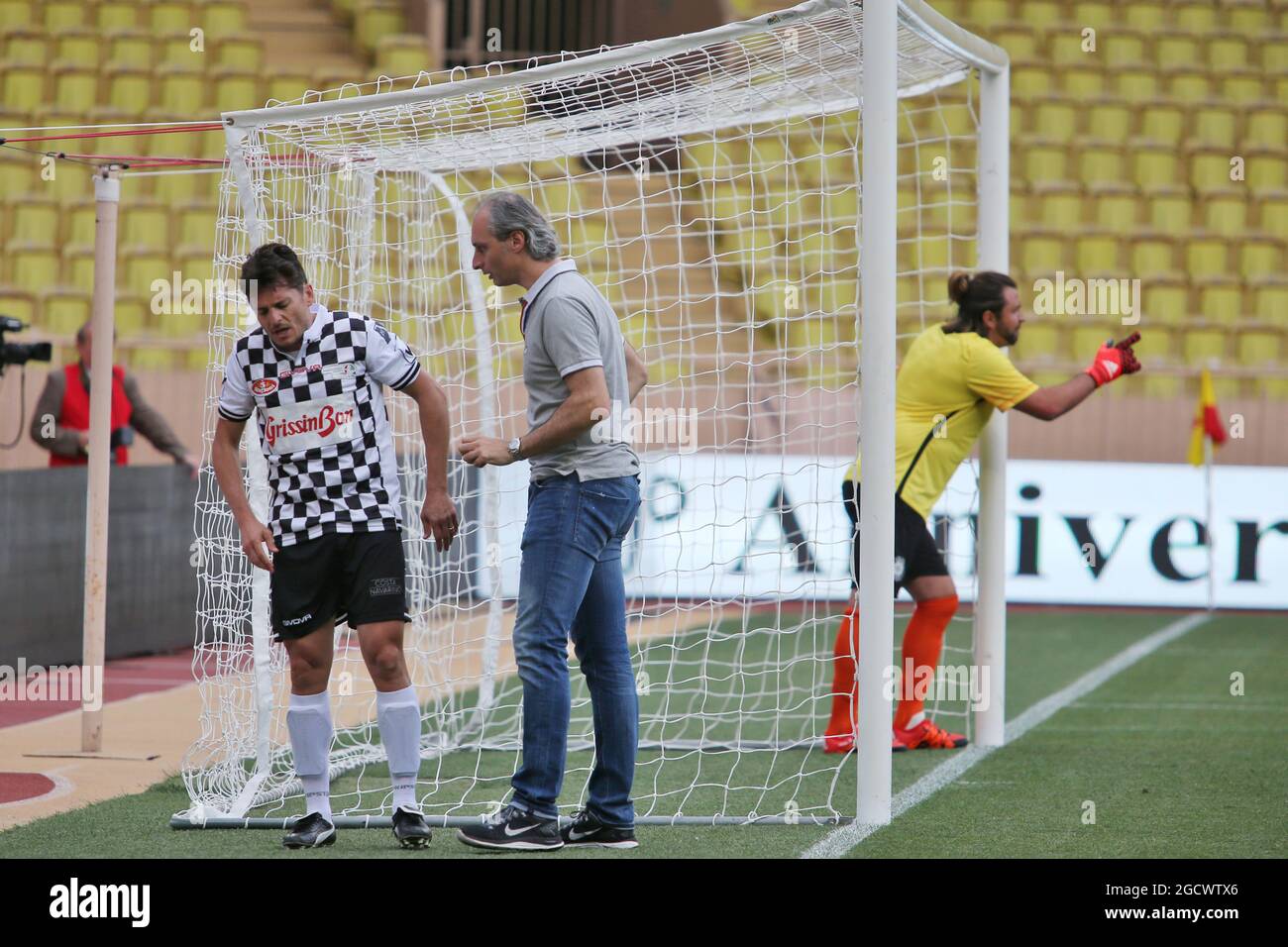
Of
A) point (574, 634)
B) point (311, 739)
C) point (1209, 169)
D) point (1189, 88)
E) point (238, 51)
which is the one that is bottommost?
point (311, 739)

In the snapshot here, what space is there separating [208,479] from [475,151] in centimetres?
173

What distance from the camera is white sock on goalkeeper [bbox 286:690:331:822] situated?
15.9ft

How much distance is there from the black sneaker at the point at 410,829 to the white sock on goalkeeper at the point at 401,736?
0.09 ft

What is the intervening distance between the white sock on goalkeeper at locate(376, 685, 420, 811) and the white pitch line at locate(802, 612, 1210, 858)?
1.17 metres

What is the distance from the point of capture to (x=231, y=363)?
16.1 feet

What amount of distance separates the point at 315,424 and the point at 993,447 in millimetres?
3447

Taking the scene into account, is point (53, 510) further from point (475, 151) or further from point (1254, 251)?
point (1254, 251)

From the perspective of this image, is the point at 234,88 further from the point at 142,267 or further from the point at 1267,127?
the point at 1267,127

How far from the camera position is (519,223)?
472 cm

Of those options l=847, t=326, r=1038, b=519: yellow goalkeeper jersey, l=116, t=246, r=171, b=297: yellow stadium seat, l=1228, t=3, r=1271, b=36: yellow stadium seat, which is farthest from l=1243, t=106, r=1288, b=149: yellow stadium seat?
l=847, t=326, r=1038, b=519: yellow goalkeeper jersey

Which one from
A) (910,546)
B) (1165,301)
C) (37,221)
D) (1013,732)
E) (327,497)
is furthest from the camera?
(1165,301)

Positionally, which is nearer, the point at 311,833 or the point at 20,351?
the point at 311,833

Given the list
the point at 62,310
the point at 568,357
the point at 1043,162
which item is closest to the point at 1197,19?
the point at 1043,162

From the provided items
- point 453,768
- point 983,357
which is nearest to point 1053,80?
point 983,357
